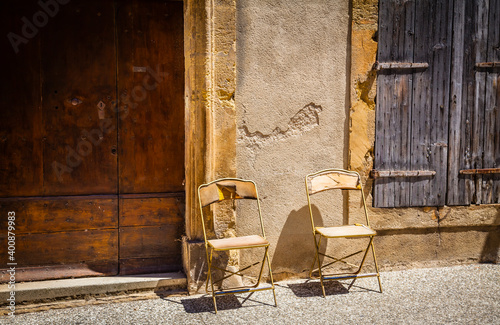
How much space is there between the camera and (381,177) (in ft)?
13.8

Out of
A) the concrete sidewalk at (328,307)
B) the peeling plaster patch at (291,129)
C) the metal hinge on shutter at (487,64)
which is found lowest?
the concrete sidewalk at (328,307)

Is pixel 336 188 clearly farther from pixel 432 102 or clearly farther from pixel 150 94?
pixel 150 94

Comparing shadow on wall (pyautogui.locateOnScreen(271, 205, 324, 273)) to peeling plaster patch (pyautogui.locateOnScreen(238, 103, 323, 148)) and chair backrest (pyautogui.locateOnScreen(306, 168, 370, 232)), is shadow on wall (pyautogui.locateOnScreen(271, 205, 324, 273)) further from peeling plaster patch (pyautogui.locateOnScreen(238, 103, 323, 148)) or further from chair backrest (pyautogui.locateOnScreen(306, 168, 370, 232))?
peeling plaster patch (pyautogui.locateOnScreen(238, 103, 323, 148))

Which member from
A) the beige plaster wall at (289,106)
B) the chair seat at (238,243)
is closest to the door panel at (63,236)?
the chair seat at (238,243)

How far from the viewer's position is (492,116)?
4375 millimetres

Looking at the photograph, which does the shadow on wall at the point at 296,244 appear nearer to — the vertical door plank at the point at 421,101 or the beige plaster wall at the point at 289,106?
the beige plaster wall at the point at 289,106

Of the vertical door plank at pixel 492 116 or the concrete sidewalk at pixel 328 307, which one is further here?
the vertical door plank at pixel 492 116

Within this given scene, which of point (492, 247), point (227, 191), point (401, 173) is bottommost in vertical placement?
point (492, 247)

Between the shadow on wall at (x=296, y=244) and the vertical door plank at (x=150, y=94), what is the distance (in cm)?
111

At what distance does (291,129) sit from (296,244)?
105 centimetres

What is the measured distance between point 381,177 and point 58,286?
294 centimetres

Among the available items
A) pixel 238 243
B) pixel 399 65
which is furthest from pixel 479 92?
pixel 238 243

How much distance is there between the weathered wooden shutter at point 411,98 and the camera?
13.6 feet

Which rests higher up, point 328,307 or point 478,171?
point 478,171
